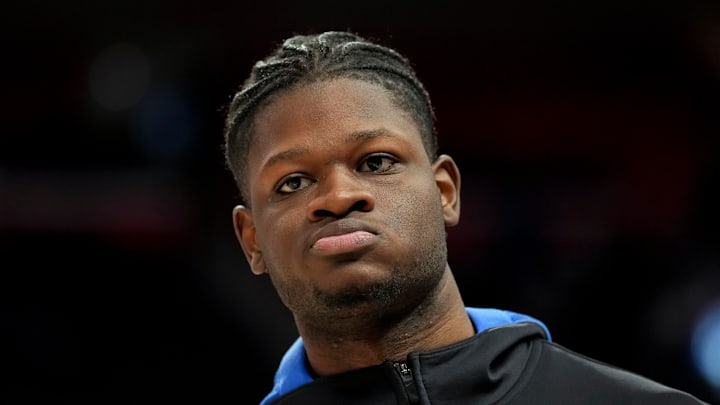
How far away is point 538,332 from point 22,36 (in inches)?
166

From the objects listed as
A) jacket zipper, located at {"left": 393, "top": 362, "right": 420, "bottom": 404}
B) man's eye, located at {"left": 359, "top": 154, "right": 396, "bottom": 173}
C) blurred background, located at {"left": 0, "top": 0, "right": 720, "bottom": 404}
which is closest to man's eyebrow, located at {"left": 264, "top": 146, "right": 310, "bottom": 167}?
man's eye, located at {"left": 359, "top": 154, "right": 396, "bottom": 173}

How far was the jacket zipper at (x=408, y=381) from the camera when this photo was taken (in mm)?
1627

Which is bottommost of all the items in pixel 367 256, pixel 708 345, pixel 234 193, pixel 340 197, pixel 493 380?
pixel 708 345

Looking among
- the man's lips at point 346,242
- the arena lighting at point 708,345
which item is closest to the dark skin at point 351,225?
the man's lips at point 346,242

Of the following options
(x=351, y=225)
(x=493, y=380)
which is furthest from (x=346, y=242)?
Result: (x=493, y=380)

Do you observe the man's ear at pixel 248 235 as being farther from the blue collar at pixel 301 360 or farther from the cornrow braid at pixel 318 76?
the blue collar at pixel 301 360

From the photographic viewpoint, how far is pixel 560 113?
5367 millimetres

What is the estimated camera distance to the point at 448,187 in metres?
1.91

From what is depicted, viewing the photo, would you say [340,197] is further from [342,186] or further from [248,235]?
[248,235]

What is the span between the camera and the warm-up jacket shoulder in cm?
163

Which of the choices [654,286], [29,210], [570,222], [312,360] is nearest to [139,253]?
[29,210]

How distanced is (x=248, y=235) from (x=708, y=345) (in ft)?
7.66

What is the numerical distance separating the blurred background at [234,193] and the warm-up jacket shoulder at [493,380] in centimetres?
200

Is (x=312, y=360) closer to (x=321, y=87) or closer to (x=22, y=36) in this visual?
(x=321, y=87)
